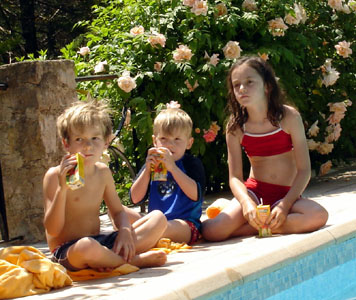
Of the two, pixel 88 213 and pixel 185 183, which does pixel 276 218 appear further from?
pixel 88 213

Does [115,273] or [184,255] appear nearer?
Result: [115,273]

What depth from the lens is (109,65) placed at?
23.4 ft

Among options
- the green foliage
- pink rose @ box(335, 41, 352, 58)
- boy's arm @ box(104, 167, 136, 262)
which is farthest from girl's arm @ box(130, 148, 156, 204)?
pink rose @ box(335, 41, 352, 58)

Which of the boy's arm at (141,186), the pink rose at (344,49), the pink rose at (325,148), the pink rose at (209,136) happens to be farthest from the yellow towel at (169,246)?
the pink rose at (344,49)

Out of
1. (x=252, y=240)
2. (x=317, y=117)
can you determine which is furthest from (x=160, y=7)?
(x=252, y=240)

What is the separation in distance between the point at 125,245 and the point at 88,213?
298 mm

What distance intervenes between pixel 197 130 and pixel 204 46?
0.90 metres

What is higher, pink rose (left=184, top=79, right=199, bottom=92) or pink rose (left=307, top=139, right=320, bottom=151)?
pink rose (left=184, top=79, right=199, bottom=92)

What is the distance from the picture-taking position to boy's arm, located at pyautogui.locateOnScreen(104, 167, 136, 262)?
388 cm

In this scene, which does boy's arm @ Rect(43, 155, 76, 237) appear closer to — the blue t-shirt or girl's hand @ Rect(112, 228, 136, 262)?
girl's hand @ Rect(112, 228, 136, 262)

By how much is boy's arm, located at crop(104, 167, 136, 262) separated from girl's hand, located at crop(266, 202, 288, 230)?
3.47 feet

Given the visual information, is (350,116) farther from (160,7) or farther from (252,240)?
(252,240)

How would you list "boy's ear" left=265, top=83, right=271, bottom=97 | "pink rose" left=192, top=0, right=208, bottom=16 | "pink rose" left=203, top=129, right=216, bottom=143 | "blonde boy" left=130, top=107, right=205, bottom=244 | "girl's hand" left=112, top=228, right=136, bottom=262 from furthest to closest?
"pink rose" left=203, top=129, right=216, bottom=143 < "pink rose" left=192, top=0, right=208, bottom=16 < "boy's ear" left=265, top=83, right=271, bottom=97 < "blonde boy" left=130, top=107, right=205, bottom=244 < "girl's hand" left=112, top=228, right=136, bottom=262

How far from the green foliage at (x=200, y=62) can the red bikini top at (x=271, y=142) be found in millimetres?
1863
